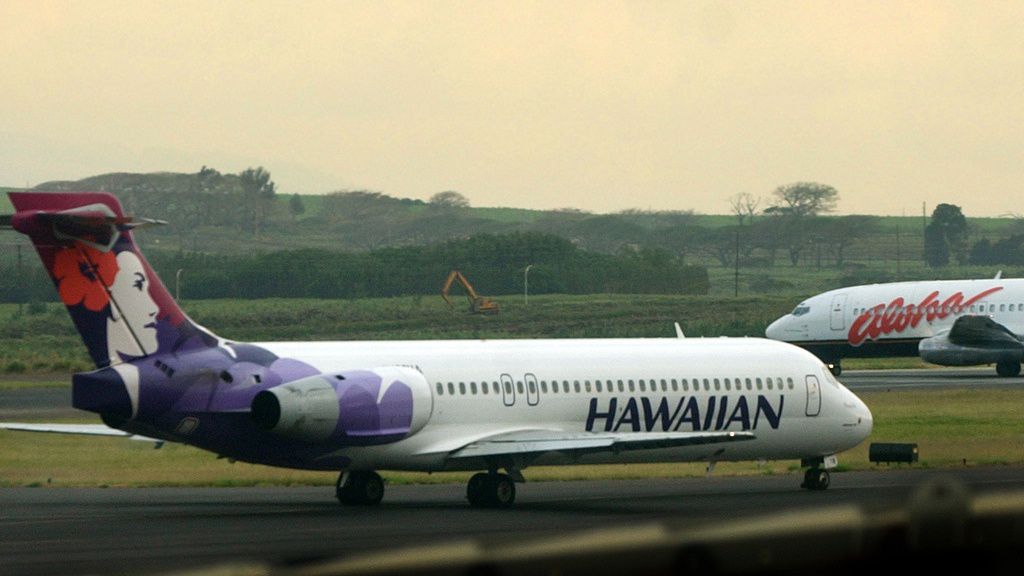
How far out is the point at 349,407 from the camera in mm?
25281

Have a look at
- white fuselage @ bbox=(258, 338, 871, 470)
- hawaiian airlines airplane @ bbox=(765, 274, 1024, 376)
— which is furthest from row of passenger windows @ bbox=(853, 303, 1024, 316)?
white fuselage @ bbox=(258, 338, 871, 470)

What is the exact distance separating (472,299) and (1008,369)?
29.7m

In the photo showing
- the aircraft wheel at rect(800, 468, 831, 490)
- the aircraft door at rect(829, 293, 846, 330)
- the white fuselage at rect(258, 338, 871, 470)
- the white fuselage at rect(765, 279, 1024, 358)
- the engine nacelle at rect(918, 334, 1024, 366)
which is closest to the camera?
the white fuselage at rect(258, 338, 871, 470)

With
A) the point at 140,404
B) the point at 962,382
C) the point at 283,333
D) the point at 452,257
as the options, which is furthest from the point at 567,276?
the point at 140,404

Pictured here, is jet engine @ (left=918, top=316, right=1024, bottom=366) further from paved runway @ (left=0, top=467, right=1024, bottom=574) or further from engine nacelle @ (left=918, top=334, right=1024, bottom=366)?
paved runway @ (left=0, top=467, right=1024, bottom=574)

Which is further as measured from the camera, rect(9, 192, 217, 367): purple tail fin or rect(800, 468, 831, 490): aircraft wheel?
rect(800, 468, 831, 490): aircraft wheel

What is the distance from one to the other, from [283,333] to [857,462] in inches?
1838

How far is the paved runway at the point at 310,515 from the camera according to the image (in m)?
18.6

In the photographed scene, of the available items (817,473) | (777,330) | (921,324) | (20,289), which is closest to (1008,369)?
(921,324)

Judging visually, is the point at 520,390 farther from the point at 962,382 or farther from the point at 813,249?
the point at 813,249

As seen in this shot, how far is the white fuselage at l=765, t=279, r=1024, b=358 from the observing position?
69625mm

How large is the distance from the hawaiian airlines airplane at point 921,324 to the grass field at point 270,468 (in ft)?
69.9

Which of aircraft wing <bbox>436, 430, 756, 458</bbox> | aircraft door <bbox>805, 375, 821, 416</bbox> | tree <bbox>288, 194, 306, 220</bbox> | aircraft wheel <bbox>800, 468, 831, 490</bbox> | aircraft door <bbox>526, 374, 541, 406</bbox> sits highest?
tree <bbox>288, 194, 306, 220</bbox>

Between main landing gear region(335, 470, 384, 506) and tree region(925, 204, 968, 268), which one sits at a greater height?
tree region(925, 204, 968, 268)
